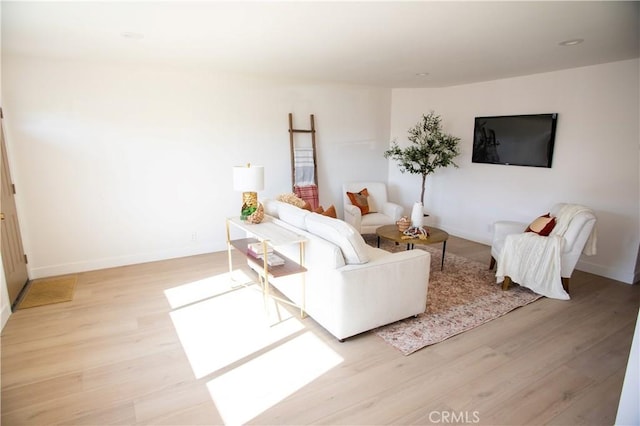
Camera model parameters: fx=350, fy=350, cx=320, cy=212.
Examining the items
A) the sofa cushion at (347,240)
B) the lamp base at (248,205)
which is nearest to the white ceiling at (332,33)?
the lamp base at (248,205)

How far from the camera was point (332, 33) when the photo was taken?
2.86 metres

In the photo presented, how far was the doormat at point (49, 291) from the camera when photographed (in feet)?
11.1

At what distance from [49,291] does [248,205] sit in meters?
2.25

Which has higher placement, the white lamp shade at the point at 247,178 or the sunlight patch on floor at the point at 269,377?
the white lamp shade at the point at 247,178

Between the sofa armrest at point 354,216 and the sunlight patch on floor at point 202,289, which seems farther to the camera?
the sofa armrest at point 354,216

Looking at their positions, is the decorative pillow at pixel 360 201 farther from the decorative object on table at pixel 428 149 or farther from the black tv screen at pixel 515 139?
the black tv screen at pixel 515 139

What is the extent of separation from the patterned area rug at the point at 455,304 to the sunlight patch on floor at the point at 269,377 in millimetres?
588

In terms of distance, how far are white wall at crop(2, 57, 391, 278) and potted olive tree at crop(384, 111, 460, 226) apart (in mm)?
1532

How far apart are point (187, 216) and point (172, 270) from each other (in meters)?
0.80

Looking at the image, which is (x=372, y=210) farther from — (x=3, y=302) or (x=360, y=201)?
(x=3, y=302)

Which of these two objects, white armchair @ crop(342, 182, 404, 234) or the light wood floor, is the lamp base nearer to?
the light wood floor

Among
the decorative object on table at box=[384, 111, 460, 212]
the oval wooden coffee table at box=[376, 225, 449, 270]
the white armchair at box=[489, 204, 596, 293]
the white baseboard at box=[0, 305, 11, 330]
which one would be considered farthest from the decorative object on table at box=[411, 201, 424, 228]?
the white baseboard at box=[0, 305, 11, 330]

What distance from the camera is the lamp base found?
347 centimetres

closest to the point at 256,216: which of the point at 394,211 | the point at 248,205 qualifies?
the point at 248,205
